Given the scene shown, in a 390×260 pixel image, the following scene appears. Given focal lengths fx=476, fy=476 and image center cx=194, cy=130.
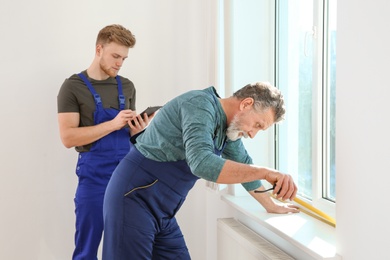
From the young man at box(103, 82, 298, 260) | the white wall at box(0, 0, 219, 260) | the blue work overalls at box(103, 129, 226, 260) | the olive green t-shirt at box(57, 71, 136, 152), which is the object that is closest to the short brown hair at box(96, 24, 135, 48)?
the olive green t-shirt at box(57, 71, 136, 152)

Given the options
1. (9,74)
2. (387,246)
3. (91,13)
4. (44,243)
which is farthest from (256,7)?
(44,243)

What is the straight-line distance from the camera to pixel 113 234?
6.06ft

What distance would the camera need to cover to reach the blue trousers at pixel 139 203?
1834mm

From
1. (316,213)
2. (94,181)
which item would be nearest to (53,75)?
A: (94,181)

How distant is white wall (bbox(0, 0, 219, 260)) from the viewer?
281cm

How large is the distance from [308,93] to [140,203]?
39.2 inches

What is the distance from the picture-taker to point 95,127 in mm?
2350

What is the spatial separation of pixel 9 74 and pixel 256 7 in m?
1.48

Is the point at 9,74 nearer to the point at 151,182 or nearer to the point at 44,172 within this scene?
the point at 44,172

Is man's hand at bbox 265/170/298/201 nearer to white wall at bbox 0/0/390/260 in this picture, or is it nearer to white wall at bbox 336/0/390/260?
white wall at bbox 336/0/390/260

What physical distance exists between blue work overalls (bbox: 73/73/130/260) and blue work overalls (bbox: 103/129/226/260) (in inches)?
18.8

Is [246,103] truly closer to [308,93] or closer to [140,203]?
[140,203]

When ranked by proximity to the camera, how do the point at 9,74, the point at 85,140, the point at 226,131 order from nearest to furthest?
the point at 226,131
the point at 85,140
the point at 9,74

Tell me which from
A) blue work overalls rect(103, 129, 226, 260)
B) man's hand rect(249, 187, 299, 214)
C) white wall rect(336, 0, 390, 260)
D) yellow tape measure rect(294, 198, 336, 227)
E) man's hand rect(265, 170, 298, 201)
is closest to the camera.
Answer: white wall rect(336, 0, 390, 260)
